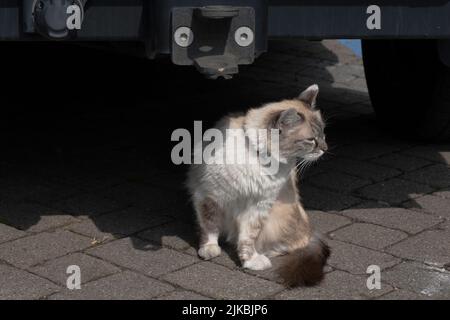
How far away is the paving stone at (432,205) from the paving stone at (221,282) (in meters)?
1.06

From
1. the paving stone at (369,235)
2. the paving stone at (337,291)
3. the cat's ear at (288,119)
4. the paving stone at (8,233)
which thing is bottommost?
the paving stone at (337,291)

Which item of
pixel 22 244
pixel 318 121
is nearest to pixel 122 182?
pixel 22 244

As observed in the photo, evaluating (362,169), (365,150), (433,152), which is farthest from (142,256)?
(433,152)

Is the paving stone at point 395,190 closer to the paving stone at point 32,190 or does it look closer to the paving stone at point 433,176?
the paving stone at point 433,176

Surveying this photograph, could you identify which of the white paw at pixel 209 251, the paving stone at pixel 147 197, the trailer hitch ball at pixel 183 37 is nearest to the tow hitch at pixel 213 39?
the trailer hitch ball at pixel 183 37

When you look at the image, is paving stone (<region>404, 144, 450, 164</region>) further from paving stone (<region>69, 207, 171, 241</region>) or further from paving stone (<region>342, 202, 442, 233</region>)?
paving stone (<region>69, 207, 171, 241</region>)

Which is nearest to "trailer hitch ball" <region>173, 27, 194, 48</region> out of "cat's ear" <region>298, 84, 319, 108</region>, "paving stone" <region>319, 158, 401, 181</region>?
"cat's ear" <region>298, 84, 319, 108</region>

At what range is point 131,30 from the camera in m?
3.52

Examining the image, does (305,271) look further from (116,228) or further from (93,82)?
(93,82)

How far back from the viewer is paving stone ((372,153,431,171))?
4773 mm

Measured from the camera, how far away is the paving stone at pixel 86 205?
4.12 meters

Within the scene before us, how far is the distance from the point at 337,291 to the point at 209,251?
56 centimetres

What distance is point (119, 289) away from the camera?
133 inches

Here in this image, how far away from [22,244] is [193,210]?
29.0 inches
